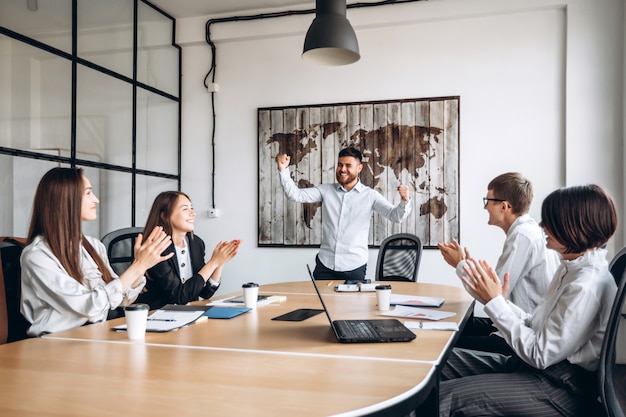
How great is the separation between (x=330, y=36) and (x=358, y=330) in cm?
199

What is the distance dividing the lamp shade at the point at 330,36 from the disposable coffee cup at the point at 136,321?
6.58 feet

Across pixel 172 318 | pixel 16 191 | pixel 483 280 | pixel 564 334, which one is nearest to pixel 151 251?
pixel 172 318

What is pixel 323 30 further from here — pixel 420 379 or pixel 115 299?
pixel 420 379

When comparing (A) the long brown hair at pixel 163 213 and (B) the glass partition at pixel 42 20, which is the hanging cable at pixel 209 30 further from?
(A) the long brown hair at pixel 163 213

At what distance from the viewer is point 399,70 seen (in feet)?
15.7

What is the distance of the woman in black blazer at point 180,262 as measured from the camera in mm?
2602

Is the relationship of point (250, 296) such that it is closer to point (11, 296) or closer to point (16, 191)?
point (11, 296)

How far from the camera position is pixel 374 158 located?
15.8ft

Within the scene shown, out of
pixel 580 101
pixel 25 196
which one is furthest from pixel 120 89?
pixel 580 101

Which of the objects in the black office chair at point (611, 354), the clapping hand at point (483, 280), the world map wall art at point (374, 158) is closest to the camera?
the black office chair at point (611, 354)

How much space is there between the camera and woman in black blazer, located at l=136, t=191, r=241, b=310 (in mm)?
2602

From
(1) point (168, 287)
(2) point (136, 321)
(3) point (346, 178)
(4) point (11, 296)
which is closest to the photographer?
(2) point (136, 321)

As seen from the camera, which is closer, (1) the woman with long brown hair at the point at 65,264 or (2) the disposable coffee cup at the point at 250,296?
(1) the woman with long brown hair at the point at 65,264

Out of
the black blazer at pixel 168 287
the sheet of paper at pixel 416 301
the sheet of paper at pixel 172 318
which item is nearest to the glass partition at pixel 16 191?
the black blazer at pixel 168 287
